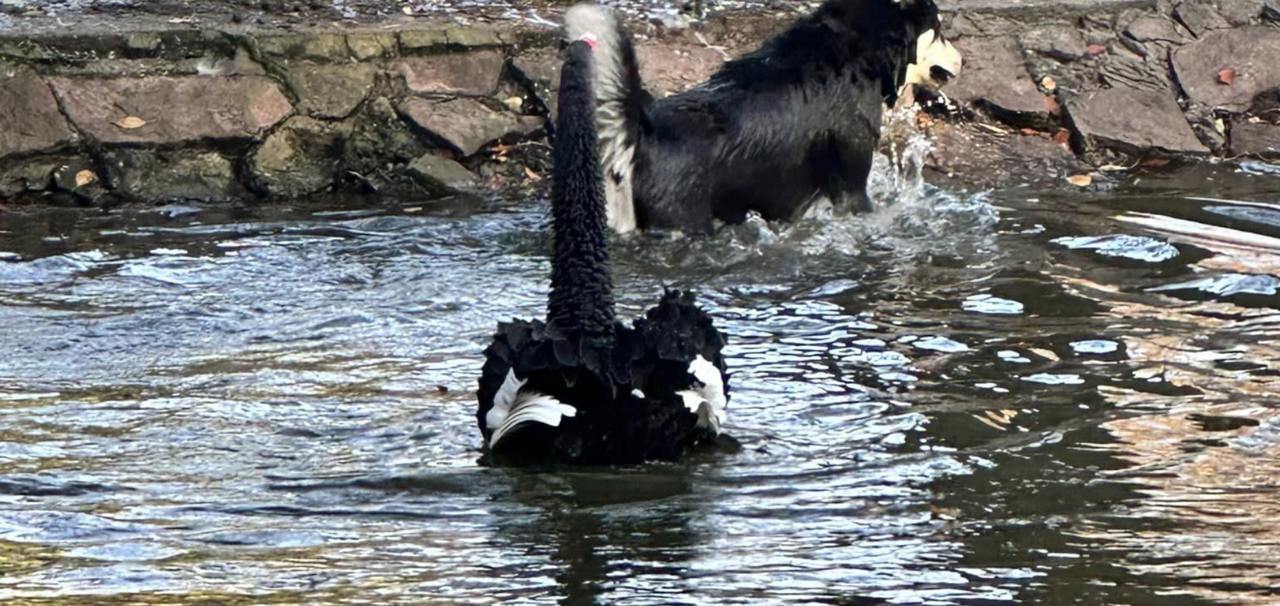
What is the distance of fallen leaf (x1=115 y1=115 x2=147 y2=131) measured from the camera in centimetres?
877

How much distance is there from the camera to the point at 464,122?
917 cm

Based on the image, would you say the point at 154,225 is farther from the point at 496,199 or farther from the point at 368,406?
the point at 368,406

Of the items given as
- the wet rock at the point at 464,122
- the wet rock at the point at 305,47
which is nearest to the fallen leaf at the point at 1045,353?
the wet rock at the point at 464,122

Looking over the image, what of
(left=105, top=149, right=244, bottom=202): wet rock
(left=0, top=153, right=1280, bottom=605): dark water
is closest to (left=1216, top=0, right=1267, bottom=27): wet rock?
(left=0, top=153, right=1280, bottom=605): dark water

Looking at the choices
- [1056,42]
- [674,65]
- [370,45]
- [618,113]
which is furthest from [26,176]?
[1056,42]

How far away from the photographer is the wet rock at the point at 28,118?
860 centimetres

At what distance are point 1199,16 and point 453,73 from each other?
404cm

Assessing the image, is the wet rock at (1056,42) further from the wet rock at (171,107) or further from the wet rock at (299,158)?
the wet rock at (171,107)

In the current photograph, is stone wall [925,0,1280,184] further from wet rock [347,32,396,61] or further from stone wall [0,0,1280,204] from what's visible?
wet rock [347,32,396,61]

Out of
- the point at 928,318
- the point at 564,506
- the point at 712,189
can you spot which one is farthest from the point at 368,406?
the point at 712,189

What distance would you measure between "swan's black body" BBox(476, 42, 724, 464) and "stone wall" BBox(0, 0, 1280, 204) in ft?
12.3

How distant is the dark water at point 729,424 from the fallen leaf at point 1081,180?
471 mm

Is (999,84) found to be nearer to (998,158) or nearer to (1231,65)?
(998,158)

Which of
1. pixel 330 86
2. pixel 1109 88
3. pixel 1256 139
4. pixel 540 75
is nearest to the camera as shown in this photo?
pixel 330 86
